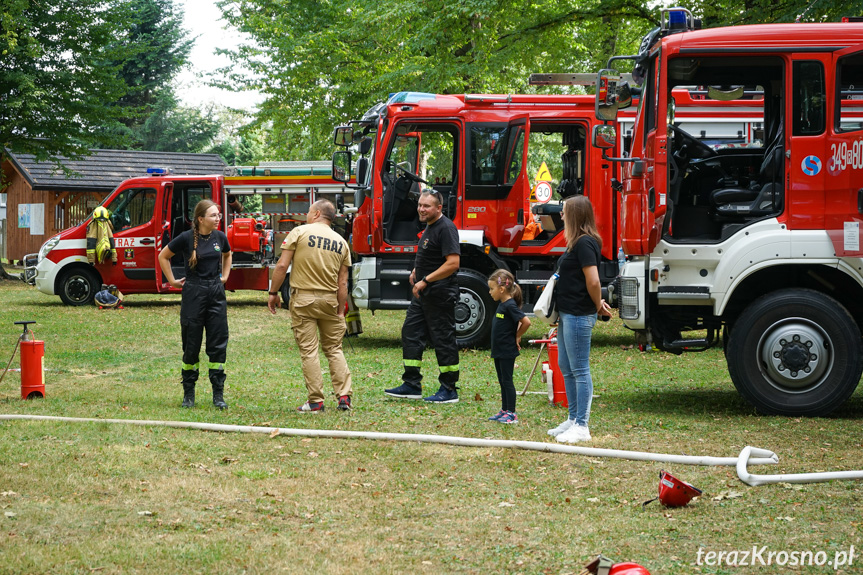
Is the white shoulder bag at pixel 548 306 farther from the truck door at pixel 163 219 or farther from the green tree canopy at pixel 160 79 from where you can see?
the green tree canopy at pixel 160 79

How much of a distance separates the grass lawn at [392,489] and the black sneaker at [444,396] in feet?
0.48

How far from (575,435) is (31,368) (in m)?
5.08

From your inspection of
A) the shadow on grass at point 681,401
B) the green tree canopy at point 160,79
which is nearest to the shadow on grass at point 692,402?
the shadow on grass at point 681,401

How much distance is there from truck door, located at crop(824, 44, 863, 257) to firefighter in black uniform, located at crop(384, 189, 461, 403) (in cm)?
314

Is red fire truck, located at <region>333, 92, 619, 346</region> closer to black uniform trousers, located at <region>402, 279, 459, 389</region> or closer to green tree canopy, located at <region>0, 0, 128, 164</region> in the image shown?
black uniform trousers, located at <region>402, 279, 459, 389</region>

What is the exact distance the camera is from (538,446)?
272 inches

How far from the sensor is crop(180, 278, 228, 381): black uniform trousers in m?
8.65

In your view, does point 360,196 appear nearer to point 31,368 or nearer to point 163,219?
point 31,368

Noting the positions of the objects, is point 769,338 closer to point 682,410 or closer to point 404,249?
point 682,410

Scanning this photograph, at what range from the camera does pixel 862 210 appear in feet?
26.6

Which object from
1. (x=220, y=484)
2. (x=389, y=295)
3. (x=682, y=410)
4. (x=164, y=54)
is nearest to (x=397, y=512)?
(x=220, y=484)

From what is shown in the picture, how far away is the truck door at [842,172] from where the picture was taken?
8.16 m
